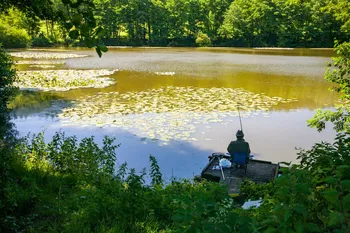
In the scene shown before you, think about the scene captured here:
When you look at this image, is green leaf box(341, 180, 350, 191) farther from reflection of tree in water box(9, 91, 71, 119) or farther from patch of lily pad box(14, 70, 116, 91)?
patch of lily pad box(14, 70, 116, 91)

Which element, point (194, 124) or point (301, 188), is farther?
point (194, 124)

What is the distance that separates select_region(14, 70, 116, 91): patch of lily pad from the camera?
16.9 m

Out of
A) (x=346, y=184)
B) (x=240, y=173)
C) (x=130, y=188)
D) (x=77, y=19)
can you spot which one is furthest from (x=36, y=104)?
(x=346, y=184)

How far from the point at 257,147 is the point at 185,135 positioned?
6.51 feet

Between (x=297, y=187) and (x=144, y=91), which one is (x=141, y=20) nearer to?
(x=144, y=91)

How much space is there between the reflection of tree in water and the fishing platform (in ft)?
22.5

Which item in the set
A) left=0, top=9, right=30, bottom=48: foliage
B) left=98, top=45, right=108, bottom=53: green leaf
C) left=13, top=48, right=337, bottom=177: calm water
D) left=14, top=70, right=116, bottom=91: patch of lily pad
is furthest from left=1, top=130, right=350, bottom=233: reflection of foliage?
left=0, top=9, right=30, bottom=48: foliage

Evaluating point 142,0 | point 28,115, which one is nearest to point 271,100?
point 28,115

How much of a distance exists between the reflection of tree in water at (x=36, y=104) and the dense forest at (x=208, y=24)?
120ft

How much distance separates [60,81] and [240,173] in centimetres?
1427

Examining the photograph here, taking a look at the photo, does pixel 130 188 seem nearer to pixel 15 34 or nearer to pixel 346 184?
pixel 346 184

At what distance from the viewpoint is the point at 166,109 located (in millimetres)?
12062

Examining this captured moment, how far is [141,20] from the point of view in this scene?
202 feet

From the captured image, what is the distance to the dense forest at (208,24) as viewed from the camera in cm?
5288
